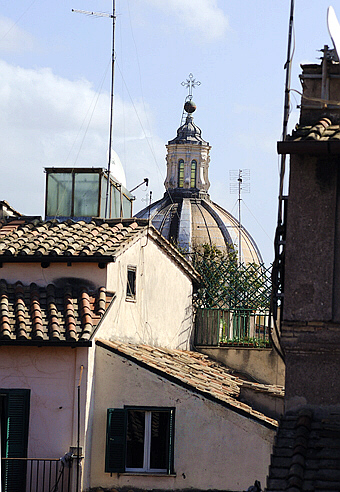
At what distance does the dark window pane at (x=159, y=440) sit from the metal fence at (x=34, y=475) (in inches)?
63.8

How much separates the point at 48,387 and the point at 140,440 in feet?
6.54

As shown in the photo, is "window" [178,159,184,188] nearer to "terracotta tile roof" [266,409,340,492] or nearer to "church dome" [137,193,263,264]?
"church dome" [137,193,263,264]

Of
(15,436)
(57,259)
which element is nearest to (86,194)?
(57,259)

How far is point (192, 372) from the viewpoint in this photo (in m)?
19.1

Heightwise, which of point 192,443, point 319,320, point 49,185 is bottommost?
point 192,443

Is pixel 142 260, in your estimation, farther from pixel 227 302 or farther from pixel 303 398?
pixel 303 398

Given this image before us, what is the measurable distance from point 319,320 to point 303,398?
36.9 inches

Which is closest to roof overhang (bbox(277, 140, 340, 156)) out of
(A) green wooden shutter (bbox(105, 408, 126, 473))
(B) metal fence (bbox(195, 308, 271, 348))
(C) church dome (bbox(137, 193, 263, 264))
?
(A) green wooden shutter (bbox(105, 408, 126, 473))

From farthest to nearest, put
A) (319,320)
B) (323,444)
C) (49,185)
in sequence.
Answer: (49,185), (319,320), (323,444)

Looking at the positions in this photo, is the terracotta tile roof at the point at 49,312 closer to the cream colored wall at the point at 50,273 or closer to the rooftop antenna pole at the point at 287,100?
the cream colored wall at the point at 50,273

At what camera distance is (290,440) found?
10.3 meters

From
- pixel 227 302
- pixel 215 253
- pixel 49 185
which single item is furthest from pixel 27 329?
pixel 215 253

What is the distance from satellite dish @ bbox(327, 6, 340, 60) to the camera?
10594 mm

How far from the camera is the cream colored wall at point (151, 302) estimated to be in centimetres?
1858
